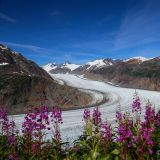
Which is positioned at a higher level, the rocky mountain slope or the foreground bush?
the rocky mountain slope

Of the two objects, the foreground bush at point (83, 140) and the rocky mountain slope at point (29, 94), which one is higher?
the rocky mountain slope at point (29, 94)

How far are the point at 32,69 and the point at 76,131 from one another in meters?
52.3

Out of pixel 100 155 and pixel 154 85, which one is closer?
pixel 100 155

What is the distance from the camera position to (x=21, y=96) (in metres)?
37.7

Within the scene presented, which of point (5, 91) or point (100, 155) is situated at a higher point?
point (5, 91)

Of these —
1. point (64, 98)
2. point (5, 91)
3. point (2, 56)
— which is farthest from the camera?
point (2, 56)

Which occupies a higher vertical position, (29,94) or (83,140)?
(29,94)

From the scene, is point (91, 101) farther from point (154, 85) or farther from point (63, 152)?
point (63, 152)

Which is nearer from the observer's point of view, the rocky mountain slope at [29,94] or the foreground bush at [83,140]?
the foreground bush at [83,140]

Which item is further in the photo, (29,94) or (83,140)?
(29,94)

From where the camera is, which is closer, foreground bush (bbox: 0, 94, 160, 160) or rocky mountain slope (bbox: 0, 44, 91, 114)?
foreground bush (bbox: 0, 94, 160, 160)

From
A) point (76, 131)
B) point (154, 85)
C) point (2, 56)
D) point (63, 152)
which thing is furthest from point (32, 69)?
point (63, 152)

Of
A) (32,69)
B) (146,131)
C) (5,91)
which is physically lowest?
(146,131)

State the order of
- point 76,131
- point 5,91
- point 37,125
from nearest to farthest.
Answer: point 37,125
point 76,131
point 5,91
